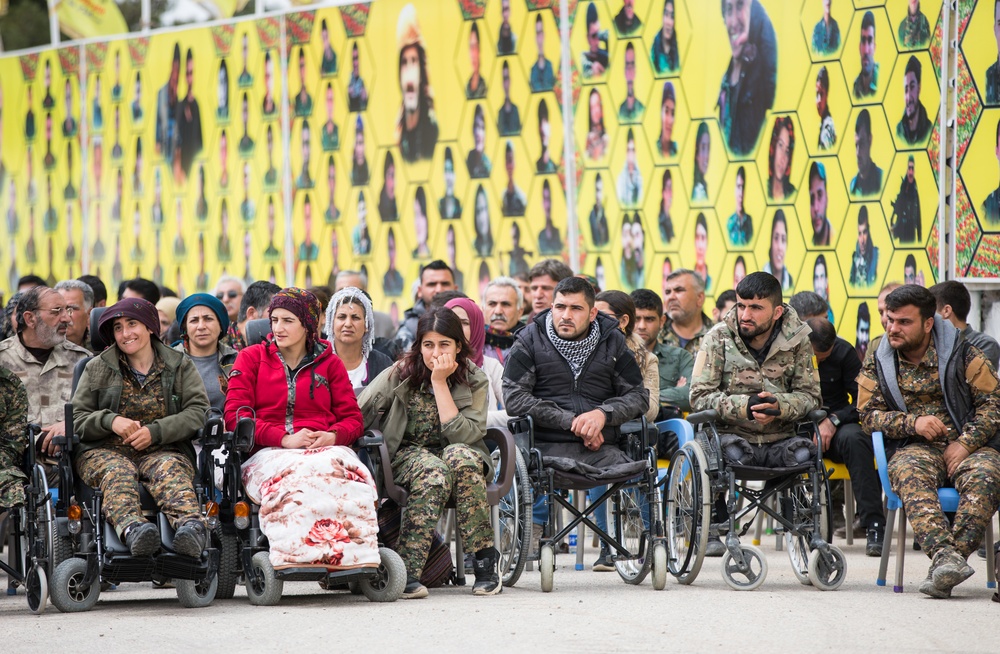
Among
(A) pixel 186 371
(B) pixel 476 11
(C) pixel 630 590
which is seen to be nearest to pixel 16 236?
(B) pixel 476 11

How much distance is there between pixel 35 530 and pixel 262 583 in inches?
40.3

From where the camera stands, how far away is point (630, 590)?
6965mm

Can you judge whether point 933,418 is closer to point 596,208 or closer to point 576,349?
point 576,349

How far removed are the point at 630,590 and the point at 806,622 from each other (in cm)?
129

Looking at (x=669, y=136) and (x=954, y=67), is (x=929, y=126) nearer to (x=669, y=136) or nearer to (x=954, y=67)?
(x=954, y=67)

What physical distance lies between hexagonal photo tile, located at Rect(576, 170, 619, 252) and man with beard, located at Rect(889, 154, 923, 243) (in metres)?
2.38

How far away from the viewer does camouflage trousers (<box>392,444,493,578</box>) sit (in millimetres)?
6742

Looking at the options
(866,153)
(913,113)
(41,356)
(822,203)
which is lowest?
(41,356)

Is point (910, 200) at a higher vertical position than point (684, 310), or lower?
higher

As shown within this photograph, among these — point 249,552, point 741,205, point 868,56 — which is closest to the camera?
point 249,552

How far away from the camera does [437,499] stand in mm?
6754

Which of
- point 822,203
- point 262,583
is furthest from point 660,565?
point 822,203

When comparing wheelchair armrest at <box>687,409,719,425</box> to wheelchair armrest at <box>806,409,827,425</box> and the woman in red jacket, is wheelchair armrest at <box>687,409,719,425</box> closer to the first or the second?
wheelchair armrest at <box>806,409,827,425</box>

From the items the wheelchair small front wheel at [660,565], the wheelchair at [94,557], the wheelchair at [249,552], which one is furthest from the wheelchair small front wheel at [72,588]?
the wheelchair small front wheel at [660,565]
